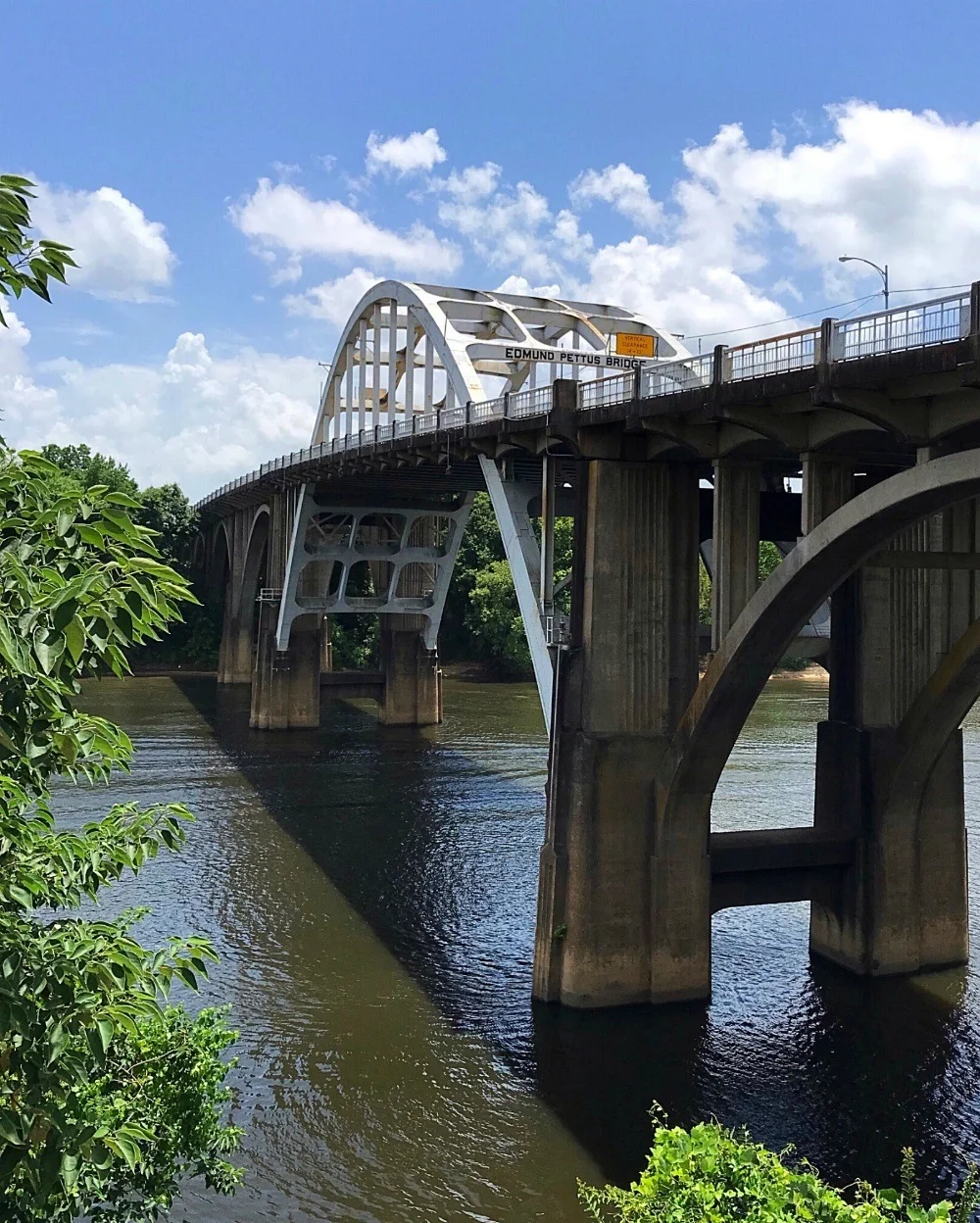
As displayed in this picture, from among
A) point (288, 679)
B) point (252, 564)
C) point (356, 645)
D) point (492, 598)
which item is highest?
point (252, 564)

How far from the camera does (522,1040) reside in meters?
19.7

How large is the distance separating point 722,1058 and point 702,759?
203 inches

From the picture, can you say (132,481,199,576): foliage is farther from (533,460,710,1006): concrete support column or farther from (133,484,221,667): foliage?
(533,460,710,1006): concrete support column

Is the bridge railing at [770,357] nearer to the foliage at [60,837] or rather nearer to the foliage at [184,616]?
the foliage at [60,837]

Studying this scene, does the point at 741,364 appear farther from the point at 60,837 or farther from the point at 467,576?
the point at 467,576

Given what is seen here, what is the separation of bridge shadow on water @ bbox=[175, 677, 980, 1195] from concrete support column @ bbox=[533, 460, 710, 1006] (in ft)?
3.41

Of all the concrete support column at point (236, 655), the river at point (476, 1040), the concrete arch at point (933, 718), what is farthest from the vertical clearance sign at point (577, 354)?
the concrete support column at point (236, 655)

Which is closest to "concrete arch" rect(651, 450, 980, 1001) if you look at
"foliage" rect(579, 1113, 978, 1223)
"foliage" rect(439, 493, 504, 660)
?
"foliage" rect(579, 1113, 978, 1223)

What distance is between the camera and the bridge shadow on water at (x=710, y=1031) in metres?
16.8

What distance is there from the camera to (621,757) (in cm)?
2123

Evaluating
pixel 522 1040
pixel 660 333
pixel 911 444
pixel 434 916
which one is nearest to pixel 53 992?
pixel 911 444

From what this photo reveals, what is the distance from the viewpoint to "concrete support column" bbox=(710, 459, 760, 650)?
20.0m

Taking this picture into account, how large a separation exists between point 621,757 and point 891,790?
5.37 m

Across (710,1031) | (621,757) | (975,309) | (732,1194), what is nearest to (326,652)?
(621,757)
